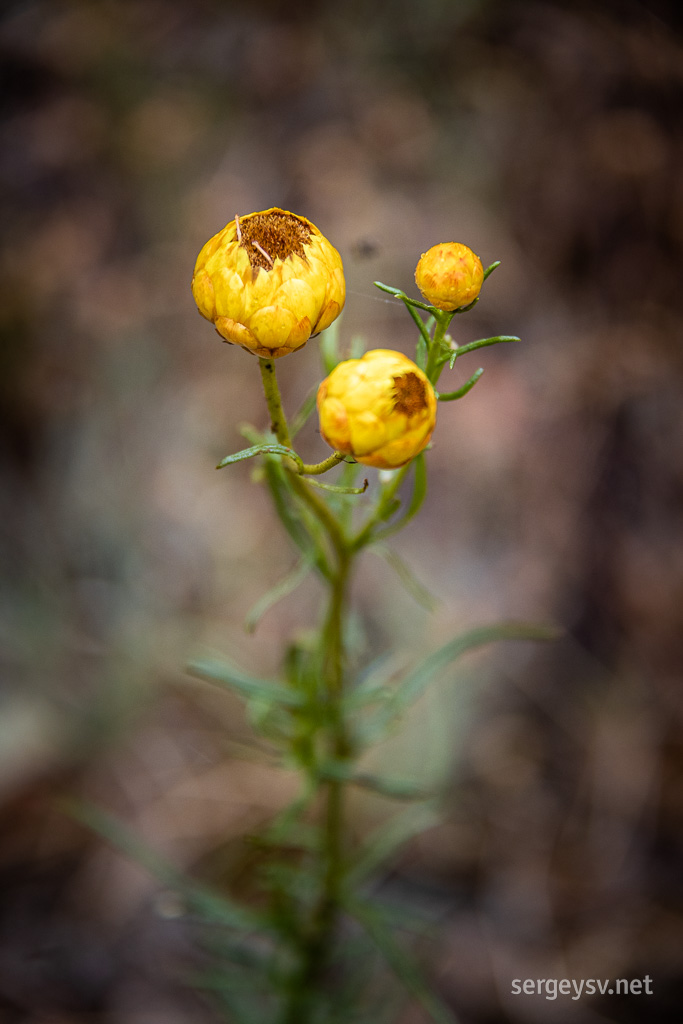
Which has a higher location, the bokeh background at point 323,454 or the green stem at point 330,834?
the bokeh background at point 323,454

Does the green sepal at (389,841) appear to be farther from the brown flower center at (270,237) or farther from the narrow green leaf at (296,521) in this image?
the brown flower center at (270,237)

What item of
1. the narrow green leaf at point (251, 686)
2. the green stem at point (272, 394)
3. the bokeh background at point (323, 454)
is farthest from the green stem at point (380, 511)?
the bokeh background at point (323, 454)

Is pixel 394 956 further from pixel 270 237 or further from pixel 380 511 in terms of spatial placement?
pixel 270 237

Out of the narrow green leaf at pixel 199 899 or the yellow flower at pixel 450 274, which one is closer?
the yellow flower at pixel 450 274

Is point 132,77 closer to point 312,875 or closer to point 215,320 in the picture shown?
point 215,320

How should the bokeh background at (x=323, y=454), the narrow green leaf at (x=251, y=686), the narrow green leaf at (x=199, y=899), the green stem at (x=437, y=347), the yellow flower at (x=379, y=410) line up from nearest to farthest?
the yellow flower at (x=379, y=410) < the green stem at (x=437, y=347) < the narrow green leaf at (x=251, y=686) < the narrow green leaf at (x=199, y=899) < the bokeh background at (x=323, y=454)

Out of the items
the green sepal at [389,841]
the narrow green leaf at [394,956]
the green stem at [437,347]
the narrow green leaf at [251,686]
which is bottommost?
the narrow green leaf at [394,956]

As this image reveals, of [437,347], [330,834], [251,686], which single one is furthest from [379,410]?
[330,834]
